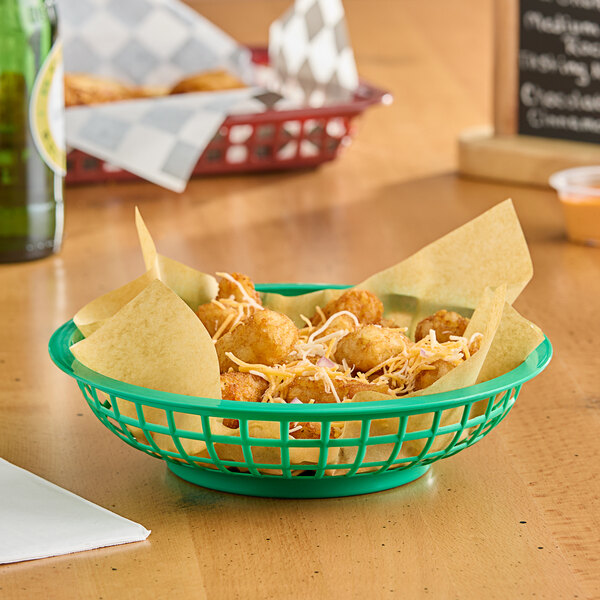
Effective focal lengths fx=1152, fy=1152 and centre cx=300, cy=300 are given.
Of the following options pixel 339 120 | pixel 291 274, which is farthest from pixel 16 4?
pixel 339 120

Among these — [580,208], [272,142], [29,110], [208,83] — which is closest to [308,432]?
[29,110]

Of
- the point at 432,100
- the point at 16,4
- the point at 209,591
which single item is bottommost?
the point at 432,100

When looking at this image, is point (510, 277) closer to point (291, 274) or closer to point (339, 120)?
point (291, 274)

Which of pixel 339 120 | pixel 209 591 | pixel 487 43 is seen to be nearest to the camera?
pixel 209 591

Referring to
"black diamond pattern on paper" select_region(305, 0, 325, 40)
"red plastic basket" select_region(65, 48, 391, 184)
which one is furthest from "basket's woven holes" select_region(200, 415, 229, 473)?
"black diamond pattern on paper" select_region(305, 0, 325, 40)

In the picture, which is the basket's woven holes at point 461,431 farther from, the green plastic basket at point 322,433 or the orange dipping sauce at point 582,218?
the orange dipping sauce at point 582,218

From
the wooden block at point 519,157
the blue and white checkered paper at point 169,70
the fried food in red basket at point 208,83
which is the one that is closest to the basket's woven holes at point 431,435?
the blue and white checkered paper at point 169,70
